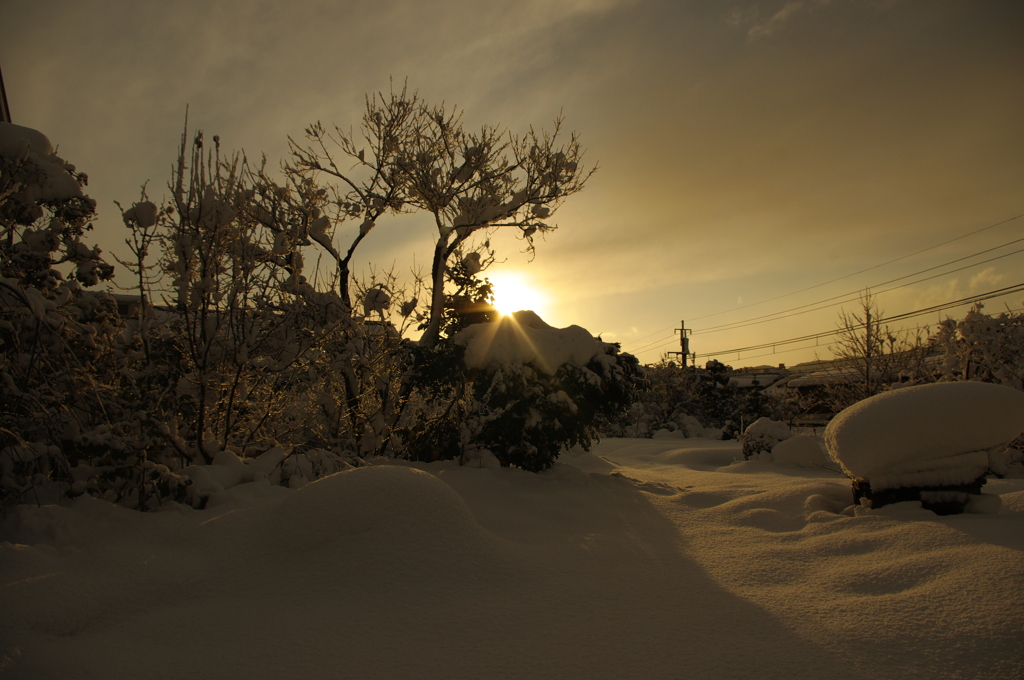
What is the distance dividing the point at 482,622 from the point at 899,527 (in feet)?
11.0

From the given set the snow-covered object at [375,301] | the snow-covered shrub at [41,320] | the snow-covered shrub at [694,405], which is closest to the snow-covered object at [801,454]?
the snow-covered object at [375,301]

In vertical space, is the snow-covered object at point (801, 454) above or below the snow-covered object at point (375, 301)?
below

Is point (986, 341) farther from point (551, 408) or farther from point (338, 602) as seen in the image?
point (338, 602)

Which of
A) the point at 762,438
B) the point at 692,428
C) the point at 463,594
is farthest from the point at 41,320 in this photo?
the point at 692,428

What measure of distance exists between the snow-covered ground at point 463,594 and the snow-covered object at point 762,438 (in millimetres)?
5813

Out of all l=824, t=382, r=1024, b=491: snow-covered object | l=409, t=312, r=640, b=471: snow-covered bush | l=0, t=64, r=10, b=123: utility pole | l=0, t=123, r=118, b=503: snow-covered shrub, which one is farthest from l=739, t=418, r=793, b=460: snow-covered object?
l=0, t=64, r=10, b=123: utility pole

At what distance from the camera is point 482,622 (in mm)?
2426

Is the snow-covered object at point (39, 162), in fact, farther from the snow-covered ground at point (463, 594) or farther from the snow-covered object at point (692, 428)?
the snow-covered object at point (692, 428)

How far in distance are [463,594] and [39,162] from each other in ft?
12.7

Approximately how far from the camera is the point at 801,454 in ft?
28.4

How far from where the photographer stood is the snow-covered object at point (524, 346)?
6203 millimetres

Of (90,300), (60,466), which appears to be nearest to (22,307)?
(90,300)

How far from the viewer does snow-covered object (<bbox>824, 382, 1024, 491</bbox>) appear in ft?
13.3

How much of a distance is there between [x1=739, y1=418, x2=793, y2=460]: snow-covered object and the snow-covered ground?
5813 mm
